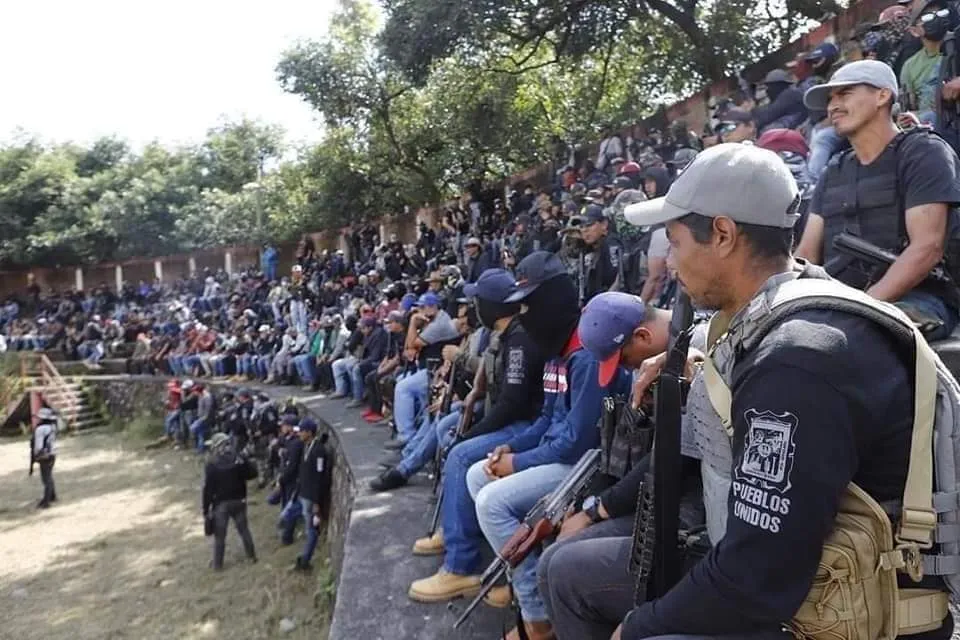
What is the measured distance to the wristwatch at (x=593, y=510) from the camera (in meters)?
2.29

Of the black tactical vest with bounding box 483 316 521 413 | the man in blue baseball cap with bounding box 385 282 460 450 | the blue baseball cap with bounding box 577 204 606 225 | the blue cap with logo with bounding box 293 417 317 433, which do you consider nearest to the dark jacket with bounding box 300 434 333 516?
the blue cap with logo with bounding box 293 417 317 433

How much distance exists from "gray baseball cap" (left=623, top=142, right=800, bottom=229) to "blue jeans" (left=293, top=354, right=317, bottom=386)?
12.1 m

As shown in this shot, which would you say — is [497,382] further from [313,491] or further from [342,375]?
[342,375]

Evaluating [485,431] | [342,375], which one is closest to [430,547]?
[485,431]

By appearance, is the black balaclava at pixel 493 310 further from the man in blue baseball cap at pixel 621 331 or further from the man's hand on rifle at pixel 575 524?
the man's hand on rifle at pixel 575 524

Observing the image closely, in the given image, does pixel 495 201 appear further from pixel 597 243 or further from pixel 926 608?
pixel 926 608

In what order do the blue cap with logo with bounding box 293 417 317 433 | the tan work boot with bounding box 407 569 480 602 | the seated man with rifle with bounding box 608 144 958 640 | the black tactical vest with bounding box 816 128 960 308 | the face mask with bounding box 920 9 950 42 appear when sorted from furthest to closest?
the blue cap with logo with bounding box 293 417 317 433 → the face mask with bounding box 920 9 950 42 → the tan work boot with bounding box 407 569 480 602 → the black tactical vest with bounding box 816 128 960 308 → the seated man with rifle with bounding box 608 144 958 640

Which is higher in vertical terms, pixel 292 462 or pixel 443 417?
pixel 443 417

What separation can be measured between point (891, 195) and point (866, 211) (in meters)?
0.11

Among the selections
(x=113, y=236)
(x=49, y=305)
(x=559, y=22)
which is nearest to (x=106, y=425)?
(x=49, y=305)

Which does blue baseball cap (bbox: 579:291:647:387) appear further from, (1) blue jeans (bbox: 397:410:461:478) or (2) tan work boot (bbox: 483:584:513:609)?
(1) blue jeans (bbox: 397:410:461:478)

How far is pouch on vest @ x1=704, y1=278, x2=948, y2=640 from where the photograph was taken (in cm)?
122

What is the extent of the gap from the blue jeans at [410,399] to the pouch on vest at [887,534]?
5400 mm

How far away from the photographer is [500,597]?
3.12 metres
